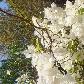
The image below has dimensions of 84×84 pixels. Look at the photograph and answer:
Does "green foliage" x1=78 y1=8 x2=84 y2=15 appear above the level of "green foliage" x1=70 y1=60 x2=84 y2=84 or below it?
above

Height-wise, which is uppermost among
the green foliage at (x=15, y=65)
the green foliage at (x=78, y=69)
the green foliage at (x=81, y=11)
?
the green foliage at (x=15, y=65)

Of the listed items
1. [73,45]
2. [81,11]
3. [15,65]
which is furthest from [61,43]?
[15,65]

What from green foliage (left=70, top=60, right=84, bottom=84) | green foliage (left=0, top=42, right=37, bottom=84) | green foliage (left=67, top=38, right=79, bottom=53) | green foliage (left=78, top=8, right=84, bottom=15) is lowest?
green foliage (left=70, top=60, right=84, bottom=84)

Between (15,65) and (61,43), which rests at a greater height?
(15,65)

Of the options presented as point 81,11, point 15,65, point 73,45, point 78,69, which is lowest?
point 78,69

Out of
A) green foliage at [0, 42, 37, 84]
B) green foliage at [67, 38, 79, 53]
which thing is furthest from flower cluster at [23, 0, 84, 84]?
green foliage at [0, 42, 37, 84]

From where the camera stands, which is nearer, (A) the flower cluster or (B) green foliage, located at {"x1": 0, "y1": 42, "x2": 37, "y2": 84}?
(A) the flower cluster

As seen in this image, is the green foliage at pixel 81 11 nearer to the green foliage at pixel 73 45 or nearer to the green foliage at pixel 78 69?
the green foliage at pixel 73 45

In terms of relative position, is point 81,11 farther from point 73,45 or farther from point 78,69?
point 78,69

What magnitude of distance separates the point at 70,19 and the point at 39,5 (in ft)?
7.62

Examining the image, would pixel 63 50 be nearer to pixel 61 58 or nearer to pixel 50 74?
pixel 61 58

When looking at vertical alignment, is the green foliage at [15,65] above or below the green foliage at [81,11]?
above

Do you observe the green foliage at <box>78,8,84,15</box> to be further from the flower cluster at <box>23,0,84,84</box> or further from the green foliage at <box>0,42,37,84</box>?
the green foliage at <box>0,42,37,84</box>

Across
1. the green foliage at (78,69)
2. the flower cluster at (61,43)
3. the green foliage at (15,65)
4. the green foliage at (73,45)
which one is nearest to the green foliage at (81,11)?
the flower cluster at (61,43)
